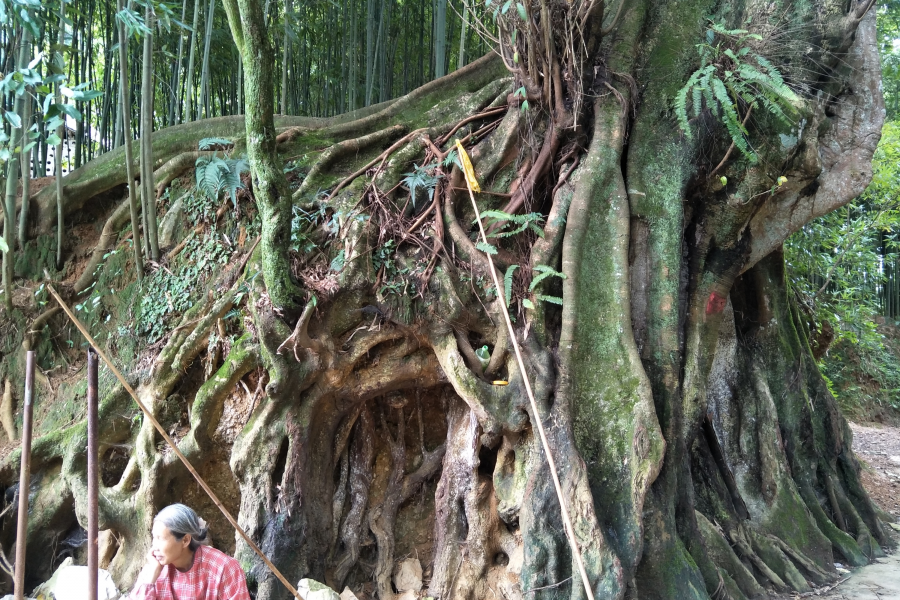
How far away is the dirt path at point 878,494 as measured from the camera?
189 inches

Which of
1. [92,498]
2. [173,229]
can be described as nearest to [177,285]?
[173,229]

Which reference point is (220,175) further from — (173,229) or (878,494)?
(878,494)

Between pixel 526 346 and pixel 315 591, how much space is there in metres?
2.05

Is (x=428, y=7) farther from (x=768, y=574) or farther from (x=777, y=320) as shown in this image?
(x=768, y=574)

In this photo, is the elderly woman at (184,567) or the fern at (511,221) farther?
the fern at (511,221)

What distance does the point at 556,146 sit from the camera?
192 inches

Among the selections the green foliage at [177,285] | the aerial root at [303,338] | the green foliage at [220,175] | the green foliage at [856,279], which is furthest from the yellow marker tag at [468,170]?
the green foliage at [856,279]

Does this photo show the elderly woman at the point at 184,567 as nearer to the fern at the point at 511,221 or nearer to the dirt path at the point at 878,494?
the fern at the point at 511,221

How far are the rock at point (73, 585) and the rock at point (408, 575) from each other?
194 cm

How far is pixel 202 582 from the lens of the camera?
284 cm

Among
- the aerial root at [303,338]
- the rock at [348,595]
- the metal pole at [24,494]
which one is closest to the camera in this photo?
the metal pole at [24,494]

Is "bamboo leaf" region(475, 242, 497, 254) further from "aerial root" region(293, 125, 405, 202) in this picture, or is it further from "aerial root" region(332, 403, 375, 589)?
"aerial root" region(293, 125, 405, 202)

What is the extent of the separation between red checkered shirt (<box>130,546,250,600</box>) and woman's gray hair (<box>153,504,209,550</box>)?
0.09m

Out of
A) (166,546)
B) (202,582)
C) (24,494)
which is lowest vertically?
(202,582)
